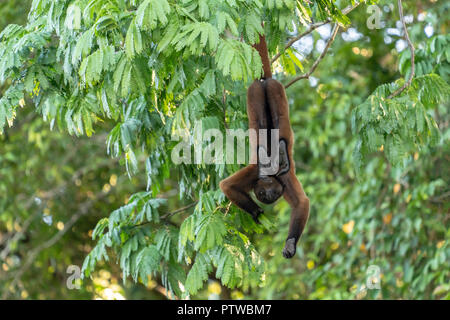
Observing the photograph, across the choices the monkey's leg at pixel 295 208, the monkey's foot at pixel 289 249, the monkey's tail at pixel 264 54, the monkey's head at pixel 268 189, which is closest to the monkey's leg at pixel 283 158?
the monkey's head at pixel 268 189

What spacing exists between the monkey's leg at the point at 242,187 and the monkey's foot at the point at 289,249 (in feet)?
0.74

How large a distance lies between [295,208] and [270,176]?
412 mm

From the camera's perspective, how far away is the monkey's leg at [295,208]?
291cm

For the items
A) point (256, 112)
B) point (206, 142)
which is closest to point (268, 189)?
point (256, 112)

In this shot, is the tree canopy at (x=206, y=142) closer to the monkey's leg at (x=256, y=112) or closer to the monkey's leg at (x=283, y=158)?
the monkey's leg at (x=256, y=112)

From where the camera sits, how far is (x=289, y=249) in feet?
9.59

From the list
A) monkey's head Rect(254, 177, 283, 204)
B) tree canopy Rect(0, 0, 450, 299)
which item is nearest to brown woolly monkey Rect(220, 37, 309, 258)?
monkey's head Rect(254, 177, 283, 204)

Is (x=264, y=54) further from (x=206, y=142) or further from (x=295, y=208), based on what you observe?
(x=295, y=208)

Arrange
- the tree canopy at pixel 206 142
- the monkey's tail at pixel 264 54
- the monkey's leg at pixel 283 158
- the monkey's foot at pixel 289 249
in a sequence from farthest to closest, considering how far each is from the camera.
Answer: the tree canopy at pixel 206 142 → the monkey's tail at pixel 264 54 → the monkey's foot at pixel 289 249 → the monkey's leg at pixel 283 158

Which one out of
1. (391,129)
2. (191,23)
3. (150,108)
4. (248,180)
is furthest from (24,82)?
(391,129)

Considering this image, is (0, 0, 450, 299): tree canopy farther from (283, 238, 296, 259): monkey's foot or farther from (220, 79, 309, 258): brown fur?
(283, 238, 296, 259): monkey's foot

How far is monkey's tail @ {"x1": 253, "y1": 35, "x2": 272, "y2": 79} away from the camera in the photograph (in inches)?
121
